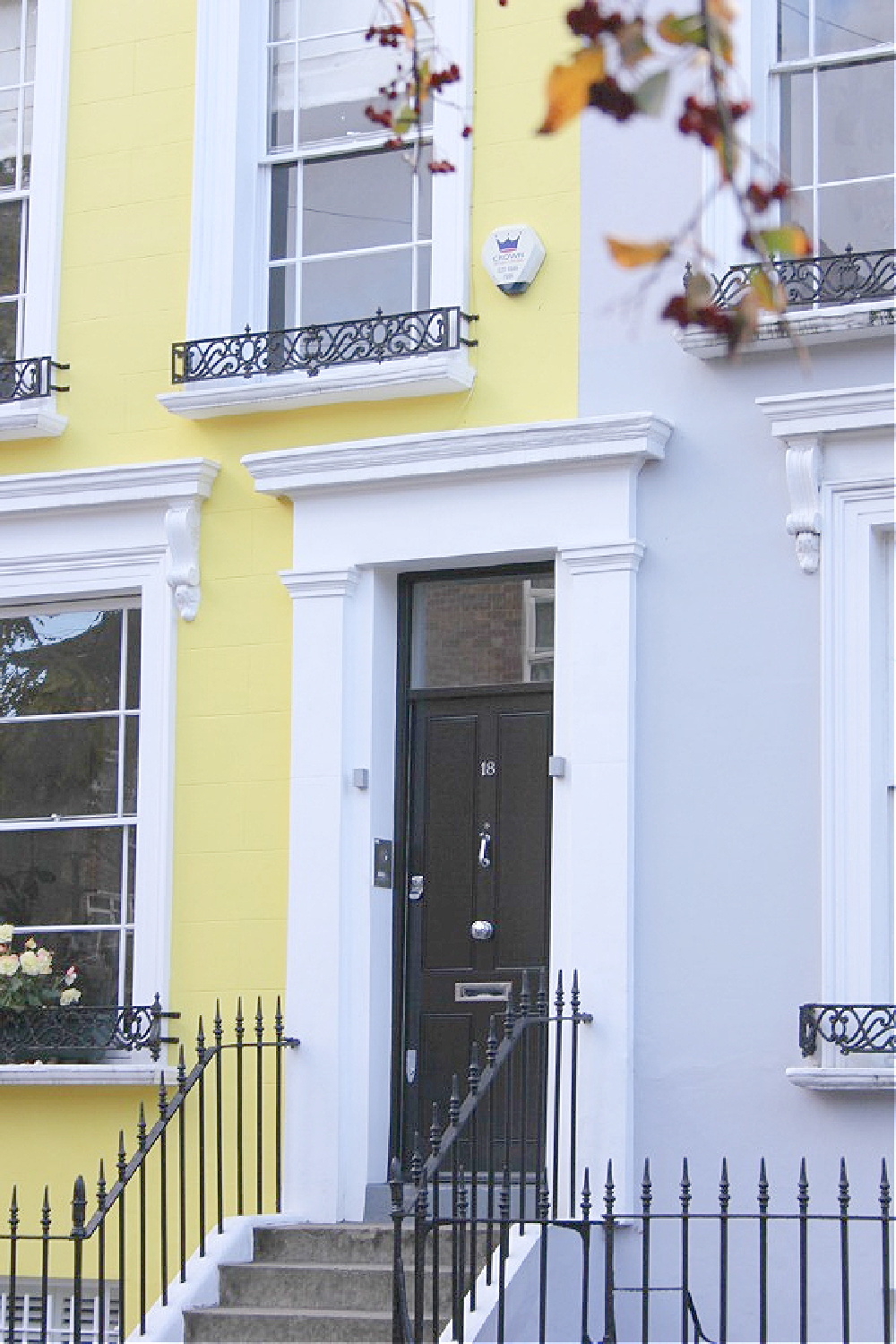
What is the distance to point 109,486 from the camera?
10.2m

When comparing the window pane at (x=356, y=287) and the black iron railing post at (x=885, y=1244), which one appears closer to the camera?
the black iron railing post at (x=885, y=1244)

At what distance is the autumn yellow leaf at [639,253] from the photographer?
3.11 meters

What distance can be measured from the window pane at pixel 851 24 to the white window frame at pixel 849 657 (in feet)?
5.04

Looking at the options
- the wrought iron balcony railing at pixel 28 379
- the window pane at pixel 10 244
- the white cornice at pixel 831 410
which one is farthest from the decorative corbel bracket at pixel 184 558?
the white cornice at pixel 831 410

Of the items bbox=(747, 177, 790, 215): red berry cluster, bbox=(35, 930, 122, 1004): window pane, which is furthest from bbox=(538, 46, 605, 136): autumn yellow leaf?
bbox=(35, 930, 122, 1004): window pane

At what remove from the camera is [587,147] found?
9.51m

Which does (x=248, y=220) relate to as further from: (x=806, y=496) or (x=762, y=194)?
(x=762, y=194)

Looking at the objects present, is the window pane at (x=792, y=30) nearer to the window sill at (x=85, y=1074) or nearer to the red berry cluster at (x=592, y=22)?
the window sill at (x=85, y=1074)

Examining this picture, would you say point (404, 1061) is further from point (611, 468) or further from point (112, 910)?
point (611, 468)

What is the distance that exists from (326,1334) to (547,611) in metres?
3.03

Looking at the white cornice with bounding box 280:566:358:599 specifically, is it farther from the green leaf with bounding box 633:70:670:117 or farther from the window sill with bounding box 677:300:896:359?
the green leaf with bounding box 633:70:670:117

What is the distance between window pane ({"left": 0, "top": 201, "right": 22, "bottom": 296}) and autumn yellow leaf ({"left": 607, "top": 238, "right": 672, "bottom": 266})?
800 cm

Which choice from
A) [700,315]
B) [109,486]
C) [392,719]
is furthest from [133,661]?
[700,315]

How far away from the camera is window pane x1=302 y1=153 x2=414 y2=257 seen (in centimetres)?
1007
